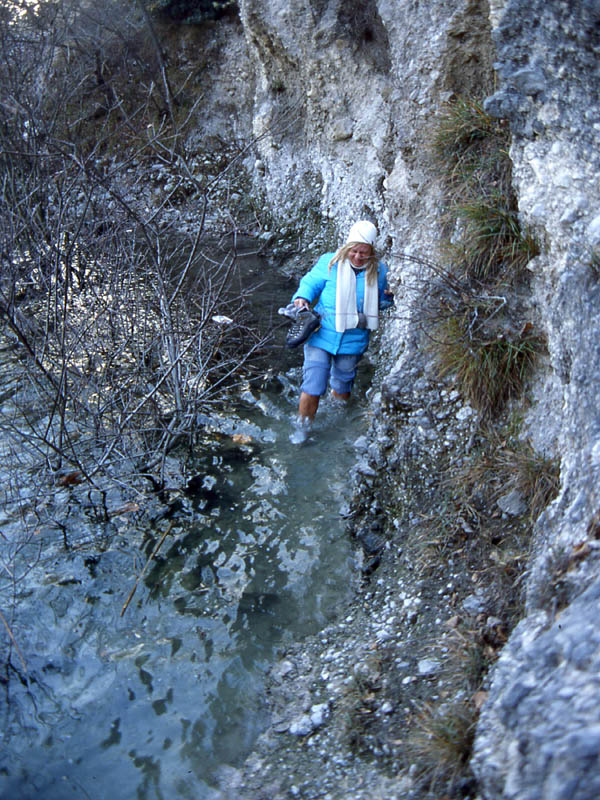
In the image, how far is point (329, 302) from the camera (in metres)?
5.58

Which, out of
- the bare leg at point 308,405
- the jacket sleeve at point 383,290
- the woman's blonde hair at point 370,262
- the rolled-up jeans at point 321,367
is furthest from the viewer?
the bare leg at point 308,405

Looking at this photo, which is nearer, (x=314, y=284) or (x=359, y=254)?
(x=359, y=254)

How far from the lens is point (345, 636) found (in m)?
3.85

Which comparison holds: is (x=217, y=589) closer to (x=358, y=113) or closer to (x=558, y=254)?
(x=558, y=254)

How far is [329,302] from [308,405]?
3.15 ft

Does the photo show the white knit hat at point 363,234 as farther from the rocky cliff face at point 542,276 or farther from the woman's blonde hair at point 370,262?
the rocky cliff face at point 542,276

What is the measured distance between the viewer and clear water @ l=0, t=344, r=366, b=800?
3324 millimetres

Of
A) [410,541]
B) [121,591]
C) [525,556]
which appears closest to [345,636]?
[410,541]

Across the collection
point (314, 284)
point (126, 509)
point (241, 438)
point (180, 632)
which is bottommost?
point (180, 632)

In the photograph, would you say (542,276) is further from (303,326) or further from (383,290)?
(303,326)

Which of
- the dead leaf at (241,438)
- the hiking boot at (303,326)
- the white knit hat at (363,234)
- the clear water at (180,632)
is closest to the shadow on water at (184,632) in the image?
the clear water at (180,632)

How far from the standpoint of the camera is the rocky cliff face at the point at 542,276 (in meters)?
2.10

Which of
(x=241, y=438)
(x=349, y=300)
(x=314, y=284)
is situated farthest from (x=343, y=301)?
(x=241, y=438)

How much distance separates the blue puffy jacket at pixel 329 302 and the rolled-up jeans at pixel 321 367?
0.08m
